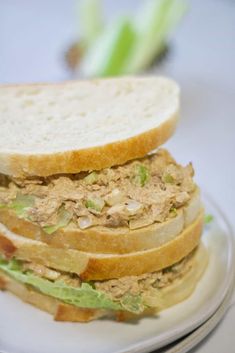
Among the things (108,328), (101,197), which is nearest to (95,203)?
(101,197)

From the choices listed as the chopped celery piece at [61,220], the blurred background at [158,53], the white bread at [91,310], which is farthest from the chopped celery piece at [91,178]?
the blurred background at [158,53]

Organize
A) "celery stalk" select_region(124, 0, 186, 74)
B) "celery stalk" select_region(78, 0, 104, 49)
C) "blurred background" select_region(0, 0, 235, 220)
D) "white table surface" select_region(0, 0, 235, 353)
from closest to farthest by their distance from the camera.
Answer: "white table surface" select_region(0, 0, 235, 353) < "blurred background" select_region(0, 0, 235, 220) < "celery stalk" select_region(124, 0, 186, 74) < "celery stalk" select_region(78, 0, 104, 49)

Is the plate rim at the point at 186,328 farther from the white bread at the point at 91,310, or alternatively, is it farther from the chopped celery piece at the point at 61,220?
the chopped celery piece at the point at 61,220

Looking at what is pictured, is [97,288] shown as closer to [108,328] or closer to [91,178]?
[108,328]

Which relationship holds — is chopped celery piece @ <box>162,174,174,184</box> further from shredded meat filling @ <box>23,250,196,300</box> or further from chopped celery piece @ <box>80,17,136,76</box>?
chopped celery piece @ <box>80,17,136,76</box>

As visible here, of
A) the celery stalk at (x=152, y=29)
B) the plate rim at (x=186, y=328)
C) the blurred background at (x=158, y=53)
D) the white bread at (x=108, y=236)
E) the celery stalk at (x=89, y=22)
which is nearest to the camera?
the plate rim at (x=186, y=328)

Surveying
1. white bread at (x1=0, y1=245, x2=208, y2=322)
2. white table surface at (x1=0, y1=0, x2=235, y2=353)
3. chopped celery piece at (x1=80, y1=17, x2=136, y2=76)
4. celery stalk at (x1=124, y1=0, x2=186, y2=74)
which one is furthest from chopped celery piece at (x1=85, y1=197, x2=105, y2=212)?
celery stalk at (x1=124, y1=0, x2=186, y2=74)

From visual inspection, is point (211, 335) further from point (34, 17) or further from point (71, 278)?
point (34, 17)
